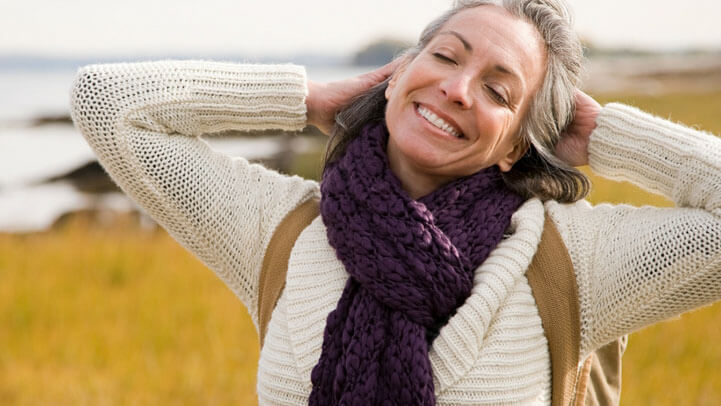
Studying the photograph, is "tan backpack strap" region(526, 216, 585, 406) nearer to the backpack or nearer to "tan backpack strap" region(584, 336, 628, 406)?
the backpack

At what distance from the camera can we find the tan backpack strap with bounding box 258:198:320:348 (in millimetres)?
1963

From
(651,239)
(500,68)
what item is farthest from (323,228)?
(651,239)

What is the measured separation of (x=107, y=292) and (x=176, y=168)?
3476 millimetres

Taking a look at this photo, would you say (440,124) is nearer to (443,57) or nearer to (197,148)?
(443,57)

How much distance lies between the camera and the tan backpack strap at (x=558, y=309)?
1.83 m

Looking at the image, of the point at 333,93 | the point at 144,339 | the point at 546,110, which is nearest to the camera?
the point at 546,110

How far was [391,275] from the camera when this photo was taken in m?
1.80

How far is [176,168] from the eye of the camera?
1986 mm

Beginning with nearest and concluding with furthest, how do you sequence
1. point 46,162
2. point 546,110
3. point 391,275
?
point 391,275, point 546,110, point 46,162

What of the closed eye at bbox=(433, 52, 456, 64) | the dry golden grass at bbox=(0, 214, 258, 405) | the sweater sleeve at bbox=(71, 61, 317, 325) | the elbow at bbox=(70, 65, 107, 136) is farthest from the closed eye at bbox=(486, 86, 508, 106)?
the dry golden grass at bbox=(0, 214, 258, 405)

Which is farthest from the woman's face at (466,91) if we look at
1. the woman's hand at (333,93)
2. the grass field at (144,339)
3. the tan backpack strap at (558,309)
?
the grass field at (144,339)

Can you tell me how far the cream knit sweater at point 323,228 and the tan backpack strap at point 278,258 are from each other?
0.03 metres

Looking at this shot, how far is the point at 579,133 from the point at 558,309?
22.4 inches

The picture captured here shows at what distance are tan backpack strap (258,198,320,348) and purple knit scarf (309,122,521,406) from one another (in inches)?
4.4
